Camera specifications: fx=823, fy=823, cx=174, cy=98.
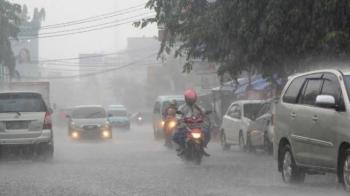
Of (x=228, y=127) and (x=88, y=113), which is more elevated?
(x=228, y=127)

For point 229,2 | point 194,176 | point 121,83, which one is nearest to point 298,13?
point 229,2

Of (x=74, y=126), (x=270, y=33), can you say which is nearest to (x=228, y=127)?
(x=270, y=33)

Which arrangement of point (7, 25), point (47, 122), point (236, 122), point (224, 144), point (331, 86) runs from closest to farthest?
point (331, 86)
point (47, 122)
point (236, 122)
point (224, 144)
point (7, 25)

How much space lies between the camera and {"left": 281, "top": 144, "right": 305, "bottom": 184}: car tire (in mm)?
12977

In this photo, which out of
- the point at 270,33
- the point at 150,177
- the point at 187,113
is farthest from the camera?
the point at 270,33

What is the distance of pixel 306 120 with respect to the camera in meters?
12.1

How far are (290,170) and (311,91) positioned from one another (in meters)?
1.52

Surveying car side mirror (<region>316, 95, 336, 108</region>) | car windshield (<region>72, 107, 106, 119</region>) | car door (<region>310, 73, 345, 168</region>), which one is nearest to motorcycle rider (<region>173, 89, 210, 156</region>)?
car door (<region>310, 73, 345, 168</region>)

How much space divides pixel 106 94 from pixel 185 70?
16680 cm

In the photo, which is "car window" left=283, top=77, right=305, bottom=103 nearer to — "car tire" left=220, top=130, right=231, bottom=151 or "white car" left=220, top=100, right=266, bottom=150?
"white car" left=220, top=100, right=266, bottom=150

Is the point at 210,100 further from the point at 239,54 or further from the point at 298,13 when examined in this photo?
the point at 298,13

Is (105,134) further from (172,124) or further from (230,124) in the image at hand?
(172,124)

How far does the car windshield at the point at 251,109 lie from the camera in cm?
2345

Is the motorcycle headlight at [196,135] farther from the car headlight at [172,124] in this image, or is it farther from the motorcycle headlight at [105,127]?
the motorcycle headlight at [105,127]
